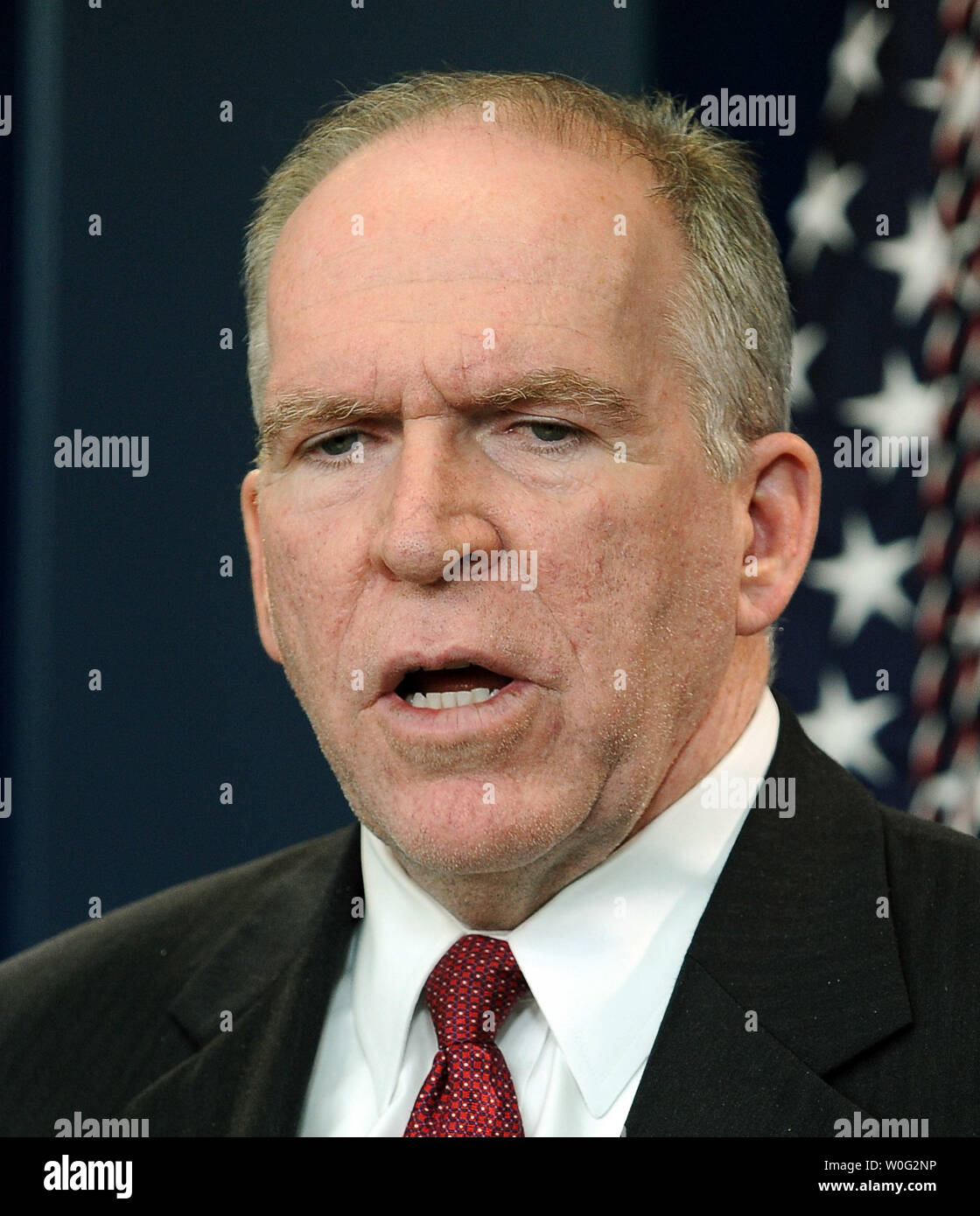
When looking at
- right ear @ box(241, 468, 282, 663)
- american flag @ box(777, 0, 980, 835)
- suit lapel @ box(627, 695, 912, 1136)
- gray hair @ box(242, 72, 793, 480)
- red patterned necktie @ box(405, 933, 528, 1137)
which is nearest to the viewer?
suit lapel @ box(627, 695, 912, 1136)

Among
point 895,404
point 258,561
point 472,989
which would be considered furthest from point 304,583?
point 895,404

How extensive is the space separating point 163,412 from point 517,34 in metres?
0.99

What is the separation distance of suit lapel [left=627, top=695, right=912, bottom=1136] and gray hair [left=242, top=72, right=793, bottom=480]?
1.50ft

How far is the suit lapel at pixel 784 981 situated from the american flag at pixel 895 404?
3.42 feet


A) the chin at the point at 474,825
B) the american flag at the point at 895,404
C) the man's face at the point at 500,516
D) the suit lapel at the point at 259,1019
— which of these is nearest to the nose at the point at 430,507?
the man's face at the point at 500,516

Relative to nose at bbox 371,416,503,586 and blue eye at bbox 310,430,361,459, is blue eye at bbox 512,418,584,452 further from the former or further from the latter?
blue eye at bbox 310,430,361,459

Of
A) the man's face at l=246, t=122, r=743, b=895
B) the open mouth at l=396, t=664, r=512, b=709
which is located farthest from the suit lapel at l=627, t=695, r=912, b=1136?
the open mouth at l=396, t=664, r=512, b=709

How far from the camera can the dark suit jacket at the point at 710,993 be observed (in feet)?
5.43

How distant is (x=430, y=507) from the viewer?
1670 mm

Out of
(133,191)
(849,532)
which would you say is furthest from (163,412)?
(849,532)

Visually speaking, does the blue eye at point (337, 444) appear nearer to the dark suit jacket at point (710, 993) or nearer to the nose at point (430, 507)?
the nose at point (430, 507)

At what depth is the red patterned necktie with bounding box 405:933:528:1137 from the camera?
175 cm

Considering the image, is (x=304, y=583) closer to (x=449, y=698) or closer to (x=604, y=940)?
(x=449, y=698)

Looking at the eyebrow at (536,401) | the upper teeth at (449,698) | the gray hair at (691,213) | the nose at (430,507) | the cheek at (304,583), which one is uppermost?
the gray hair at (691,213)
